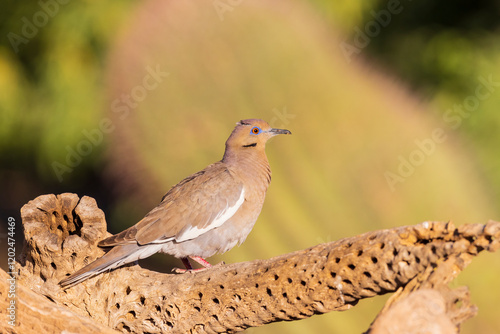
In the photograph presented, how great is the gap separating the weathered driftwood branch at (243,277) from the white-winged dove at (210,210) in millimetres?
239

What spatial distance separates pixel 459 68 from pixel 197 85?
2164mm

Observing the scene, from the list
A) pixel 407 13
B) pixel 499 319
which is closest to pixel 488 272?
pixel 499 319

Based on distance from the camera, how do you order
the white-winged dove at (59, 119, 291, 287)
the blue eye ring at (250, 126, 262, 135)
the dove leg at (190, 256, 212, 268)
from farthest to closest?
the blue eye ring at (250, 126, 262, 135)
the dove leg at (190, 256, 212, 268)
the white-winged dove at (59, 119, 291, 287)

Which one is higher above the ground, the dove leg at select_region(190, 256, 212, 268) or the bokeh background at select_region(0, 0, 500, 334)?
the bokeh background at select_region(0, 0, 500, 334)

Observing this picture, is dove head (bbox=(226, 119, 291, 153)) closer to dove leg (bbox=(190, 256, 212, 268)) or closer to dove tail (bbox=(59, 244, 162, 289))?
dove leg (bbox=(190, 256, 212, 268))

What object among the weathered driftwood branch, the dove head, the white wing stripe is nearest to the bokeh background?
the dove head

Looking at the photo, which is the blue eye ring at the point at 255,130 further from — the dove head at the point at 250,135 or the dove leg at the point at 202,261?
the dove leg at the point at 202,261

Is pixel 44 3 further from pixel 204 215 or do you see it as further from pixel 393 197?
pixel 393 197

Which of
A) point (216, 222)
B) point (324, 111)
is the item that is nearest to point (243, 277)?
point (216, 222)

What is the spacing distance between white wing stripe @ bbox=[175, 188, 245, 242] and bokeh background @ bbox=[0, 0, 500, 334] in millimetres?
584

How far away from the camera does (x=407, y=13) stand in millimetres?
5145

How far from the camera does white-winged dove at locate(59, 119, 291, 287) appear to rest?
147 inches

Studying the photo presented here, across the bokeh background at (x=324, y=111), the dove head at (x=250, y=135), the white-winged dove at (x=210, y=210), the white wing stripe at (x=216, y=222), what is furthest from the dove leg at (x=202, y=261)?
the dove head at (x=250, y=135)

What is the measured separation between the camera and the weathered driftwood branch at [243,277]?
2.49 metres
